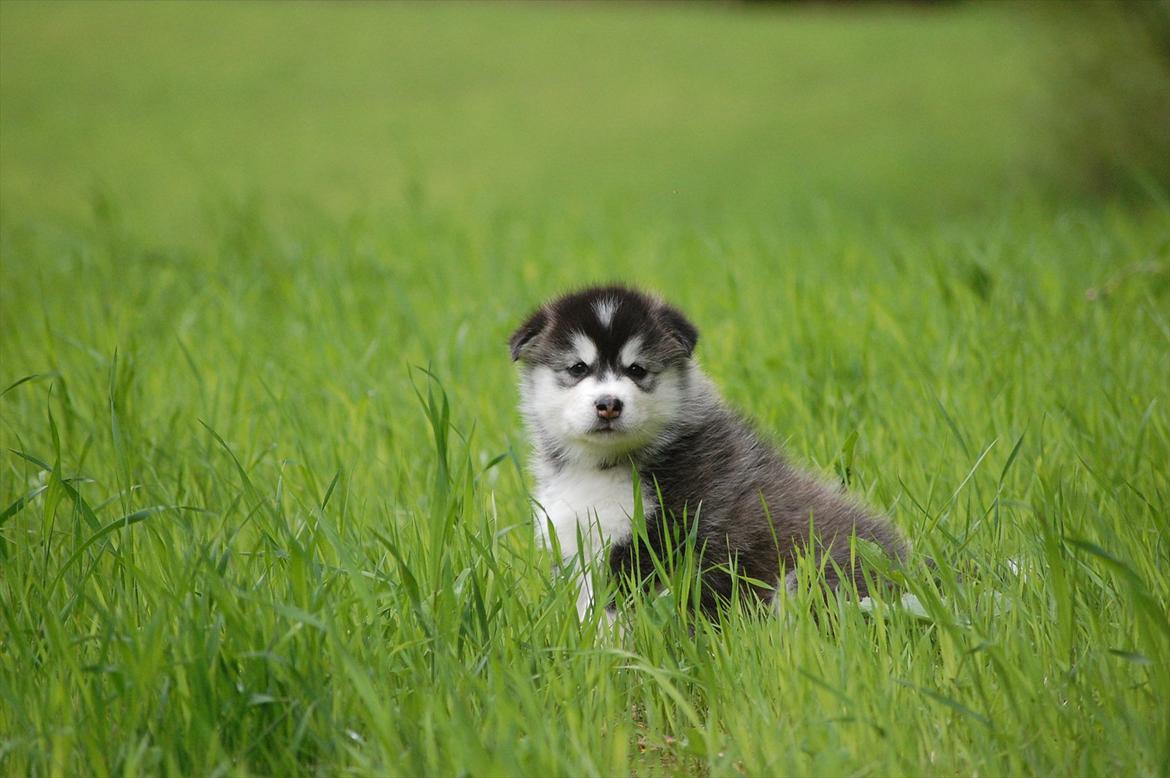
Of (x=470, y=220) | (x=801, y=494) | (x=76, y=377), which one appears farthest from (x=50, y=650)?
(x=470, y=220)

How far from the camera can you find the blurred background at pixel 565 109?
36.0 ft

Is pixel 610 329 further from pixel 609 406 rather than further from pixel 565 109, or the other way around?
pixel 565 109

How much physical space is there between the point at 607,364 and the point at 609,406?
0.25 meters

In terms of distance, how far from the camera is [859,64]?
24.2 metres

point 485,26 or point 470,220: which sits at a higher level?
point 485,26

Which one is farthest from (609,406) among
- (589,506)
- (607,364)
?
(589,506)

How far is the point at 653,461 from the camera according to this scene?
12.8ft

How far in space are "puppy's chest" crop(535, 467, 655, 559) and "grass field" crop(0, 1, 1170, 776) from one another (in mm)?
213

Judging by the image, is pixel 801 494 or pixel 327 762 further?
pixel 801 494

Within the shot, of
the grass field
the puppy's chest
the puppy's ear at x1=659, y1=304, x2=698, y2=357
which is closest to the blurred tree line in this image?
the grass field

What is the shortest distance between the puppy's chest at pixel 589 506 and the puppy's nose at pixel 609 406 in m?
0.27

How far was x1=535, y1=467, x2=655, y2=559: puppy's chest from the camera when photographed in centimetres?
365

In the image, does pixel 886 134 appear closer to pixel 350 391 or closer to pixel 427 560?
pixel 350 391

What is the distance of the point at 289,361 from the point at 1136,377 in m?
4.26
